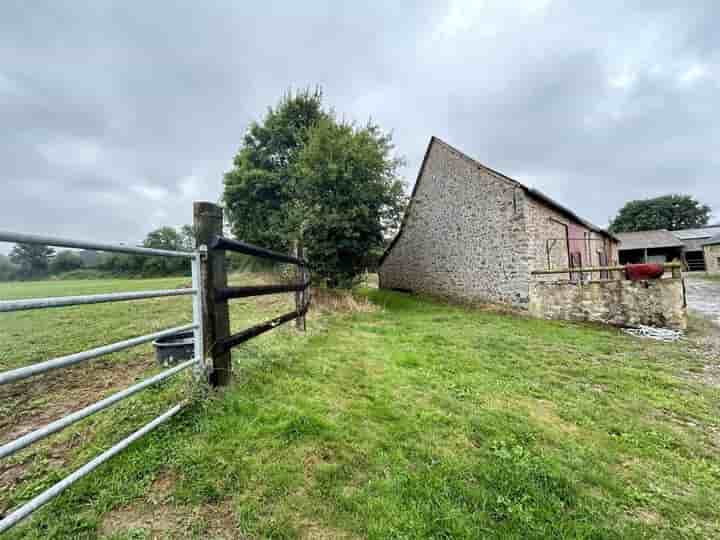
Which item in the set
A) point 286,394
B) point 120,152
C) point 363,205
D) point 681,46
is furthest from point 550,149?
point 120,152

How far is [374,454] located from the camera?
5.77 ft

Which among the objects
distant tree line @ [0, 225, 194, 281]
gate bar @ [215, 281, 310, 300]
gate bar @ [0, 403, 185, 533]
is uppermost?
distant tree line @ [0, 225, 194, 281]

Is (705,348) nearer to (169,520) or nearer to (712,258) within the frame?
(169,520)

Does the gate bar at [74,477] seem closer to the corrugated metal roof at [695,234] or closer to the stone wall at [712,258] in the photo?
the stone wall at [712,258]

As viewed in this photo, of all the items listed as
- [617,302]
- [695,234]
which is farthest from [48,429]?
[695,234]

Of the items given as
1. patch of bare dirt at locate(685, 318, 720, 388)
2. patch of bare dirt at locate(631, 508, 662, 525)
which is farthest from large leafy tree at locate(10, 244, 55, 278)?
patch of bare dirt at locate(685, 318, 720, 388)

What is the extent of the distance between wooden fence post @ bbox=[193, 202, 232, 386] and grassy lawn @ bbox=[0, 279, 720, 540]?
23 centimetres

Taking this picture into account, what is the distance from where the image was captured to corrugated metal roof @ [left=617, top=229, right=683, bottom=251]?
28.7 m

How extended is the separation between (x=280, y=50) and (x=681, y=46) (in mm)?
17659

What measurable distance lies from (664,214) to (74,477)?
69.2 metres

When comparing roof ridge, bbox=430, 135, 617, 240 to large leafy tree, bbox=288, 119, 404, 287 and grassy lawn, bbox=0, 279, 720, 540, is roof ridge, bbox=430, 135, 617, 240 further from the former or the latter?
grassy lawn, bbox=0, 279, 720, 540

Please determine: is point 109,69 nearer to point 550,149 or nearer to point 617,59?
point 617,59

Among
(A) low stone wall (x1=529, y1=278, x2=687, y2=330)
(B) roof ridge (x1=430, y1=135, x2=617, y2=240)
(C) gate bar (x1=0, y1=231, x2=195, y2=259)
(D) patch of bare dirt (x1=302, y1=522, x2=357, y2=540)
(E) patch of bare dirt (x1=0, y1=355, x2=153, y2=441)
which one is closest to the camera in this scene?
(C) gate bar (x1=0, y1=231, x2=195, y2=259)

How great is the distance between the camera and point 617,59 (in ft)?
39.0
